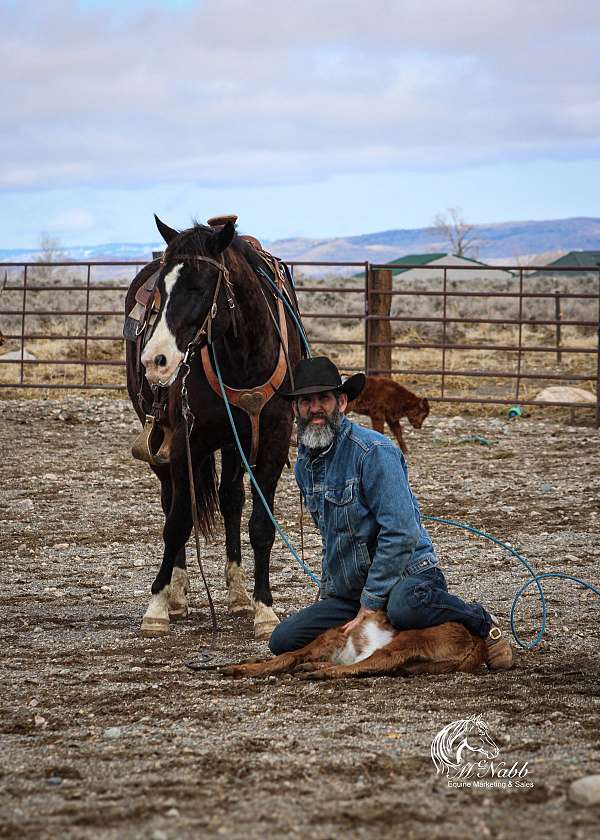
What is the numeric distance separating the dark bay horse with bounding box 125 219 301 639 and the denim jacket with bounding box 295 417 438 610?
85 cm

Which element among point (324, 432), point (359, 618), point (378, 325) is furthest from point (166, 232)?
point (378, 325)

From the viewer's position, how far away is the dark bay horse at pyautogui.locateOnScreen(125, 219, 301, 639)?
527cm

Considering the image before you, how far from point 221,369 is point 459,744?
2695mm

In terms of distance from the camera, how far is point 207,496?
6582mm

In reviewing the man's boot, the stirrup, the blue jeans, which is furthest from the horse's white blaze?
the man's boot

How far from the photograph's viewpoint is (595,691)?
424 cm

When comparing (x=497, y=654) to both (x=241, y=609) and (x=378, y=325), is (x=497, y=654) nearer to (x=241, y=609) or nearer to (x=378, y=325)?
(x=241, y=609)

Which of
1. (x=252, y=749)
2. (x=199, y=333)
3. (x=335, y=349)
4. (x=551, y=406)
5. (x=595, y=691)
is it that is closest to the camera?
(x=252, y=749)

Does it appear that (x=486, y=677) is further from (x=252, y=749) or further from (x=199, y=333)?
(x=199, y=333)

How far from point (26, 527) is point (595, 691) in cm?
510

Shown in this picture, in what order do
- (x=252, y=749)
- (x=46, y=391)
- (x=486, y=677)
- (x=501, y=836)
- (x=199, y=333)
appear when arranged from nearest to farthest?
(x=501, y=836) < (x=252, y=749) < (x=486, y=677) < (x=199, y=333) < (x=46, y=391)

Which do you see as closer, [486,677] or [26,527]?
[486,677]

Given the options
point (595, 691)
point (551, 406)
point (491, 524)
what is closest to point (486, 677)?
point (595, 691)

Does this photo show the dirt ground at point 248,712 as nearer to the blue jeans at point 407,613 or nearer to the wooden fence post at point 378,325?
the blue jeans at point 407,613
